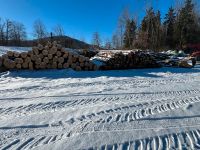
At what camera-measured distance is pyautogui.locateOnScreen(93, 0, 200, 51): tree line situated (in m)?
41.2

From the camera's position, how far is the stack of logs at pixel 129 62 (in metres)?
11.6

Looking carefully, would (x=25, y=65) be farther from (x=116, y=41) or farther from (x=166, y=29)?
(x=116, y=41)

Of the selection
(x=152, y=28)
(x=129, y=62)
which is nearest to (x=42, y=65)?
(x=129, y=62)

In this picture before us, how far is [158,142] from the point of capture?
295 cm

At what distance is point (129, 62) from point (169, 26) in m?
38.2

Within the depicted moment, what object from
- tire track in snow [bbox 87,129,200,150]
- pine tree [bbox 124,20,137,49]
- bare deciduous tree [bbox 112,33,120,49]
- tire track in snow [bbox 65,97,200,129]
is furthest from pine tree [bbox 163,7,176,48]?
tire track in snow [bbox 87,129,200,150]

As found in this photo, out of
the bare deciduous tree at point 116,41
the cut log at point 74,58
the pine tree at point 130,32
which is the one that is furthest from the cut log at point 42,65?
the bare deciduous tree at point 116,41

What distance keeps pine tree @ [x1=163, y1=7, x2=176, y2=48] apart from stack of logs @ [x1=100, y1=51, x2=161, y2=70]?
35.0 meters

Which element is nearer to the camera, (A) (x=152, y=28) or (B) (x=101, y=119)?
(B) (x=101, y=119)

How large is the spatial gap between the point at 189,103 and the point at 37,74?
701 centimetres

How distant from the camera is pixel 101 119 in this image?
12.5ft

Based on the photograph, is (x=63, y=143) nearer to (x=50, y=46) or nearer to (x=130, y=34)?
(x=50, y=46)

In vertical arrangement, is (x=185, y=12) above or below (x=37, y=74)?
above

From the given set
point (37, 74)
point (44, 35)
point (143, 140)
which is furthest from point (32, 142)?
point (44, 35)
